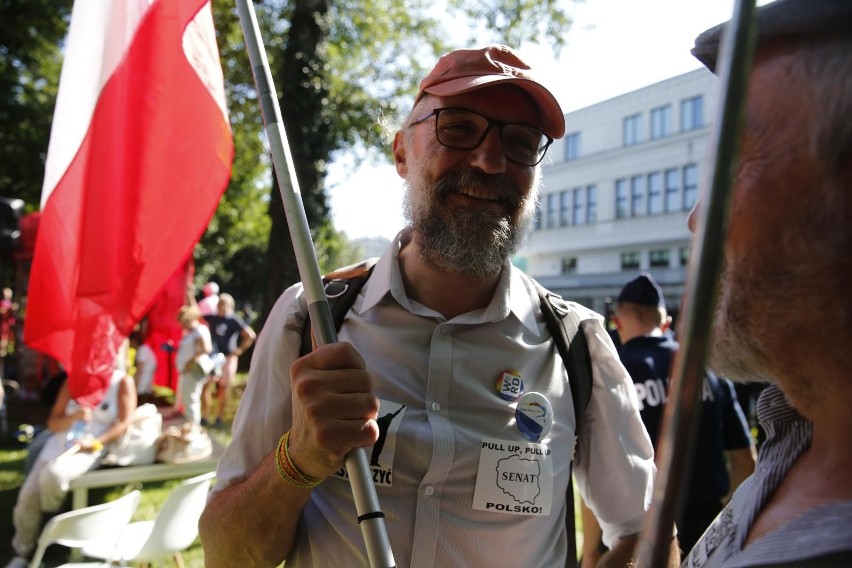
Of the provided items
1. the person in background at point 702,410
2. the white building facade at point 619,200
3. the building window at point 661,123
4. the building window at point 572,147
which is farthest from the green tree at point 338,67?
the building window at point 572,147

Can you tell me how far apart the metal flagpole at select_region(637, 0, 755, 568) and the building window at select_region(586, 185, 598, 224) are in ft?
122

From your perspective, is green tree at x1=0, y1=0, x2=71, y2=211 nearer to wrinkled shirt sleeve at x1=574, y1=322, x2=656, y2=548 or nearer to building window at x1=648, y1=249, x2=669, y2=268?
wrinkled shirt sleeve at x1=574, y1=322, x2=656, y2=548

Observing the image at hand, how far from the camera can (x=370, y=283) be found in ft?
6.06

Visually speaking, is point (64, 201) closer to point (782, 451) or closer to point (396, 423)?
point (396, 423)

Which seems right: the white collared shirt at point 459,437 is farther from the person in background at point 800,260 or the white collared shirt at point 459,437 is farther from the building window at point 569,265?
the building window at point 569,265

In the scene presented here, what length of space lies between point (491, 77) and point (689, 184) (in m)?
31.8

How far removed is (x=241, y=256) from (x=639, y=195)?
70.0 feet

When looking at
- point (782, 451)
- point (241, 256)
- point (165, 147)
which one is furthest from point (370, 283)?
point (241, 256)

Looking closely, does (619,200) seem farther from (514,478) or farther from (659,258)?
(514,478)

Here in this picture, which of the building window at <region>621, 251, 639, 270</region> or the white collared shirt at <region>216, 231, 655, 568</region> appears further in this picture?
the building window at <region>621, 251, 639, 270</region>

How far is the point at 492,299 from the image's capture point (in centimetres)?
182

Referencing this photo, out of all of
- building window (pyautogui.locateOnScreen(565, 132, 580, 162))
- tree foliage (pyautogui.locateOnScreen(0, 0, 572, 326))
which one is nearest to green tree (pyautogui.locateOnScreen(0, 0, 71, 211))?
tree foliage (pyautogui.locateOnScreen(0, 0, 572, 326))

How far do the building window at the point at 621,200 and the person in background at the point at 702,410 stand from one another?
99.8ft

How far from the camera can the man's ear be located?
203 cm
